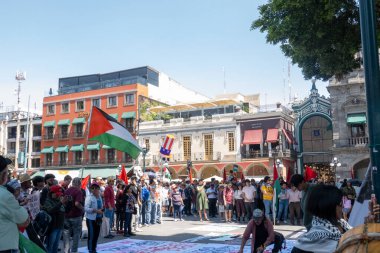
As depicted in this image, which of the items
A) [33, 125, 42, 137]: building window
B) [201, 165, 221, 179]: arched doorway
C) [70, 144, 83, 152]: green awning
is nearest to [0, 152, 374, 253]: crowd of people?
[201, 165, 221, 179]: arched doorway

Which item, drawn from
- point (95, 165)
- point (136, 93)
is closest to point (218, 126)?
point (136, 93)

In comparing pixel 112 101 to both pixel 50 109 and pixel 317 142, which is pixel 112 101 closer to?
pixel 50 109

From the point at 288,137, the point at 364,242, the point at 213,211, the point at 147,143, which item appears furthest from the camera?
the point at 147,143

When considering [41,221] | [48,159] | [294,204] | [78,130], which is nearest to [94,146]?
[78,130]

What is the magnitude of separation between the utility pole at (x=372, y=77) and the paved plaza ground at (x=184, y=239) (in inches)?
225

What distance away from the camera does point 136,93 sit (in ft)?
148

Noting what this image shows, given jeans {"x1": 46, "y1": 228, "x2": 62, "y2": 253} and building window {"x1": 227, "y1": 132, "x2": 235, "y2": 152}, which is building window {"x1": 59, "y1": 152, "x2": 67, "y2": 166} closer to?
building window {"x1": 227, "y1": 132, "x2": 235, "y2": 152}

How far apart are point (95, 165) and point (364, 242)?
4510cm

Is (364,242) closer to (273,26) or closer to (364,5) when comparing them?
(364,5)

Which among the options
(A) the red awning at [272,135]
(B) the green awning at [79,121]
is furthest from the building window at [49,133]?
(A) the red awning at [272,135]

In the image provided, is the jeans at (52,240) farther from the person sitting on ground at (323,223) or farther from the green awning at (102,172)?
the green awning at (102,172)

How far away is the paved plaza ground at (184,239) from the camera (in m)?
10.0

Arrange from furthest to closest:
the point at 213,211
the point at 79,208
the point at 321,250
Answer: the point at 213,211, the point at 79,208, the point at 321,250

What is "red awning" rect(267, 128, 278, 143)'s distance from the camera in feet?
120
